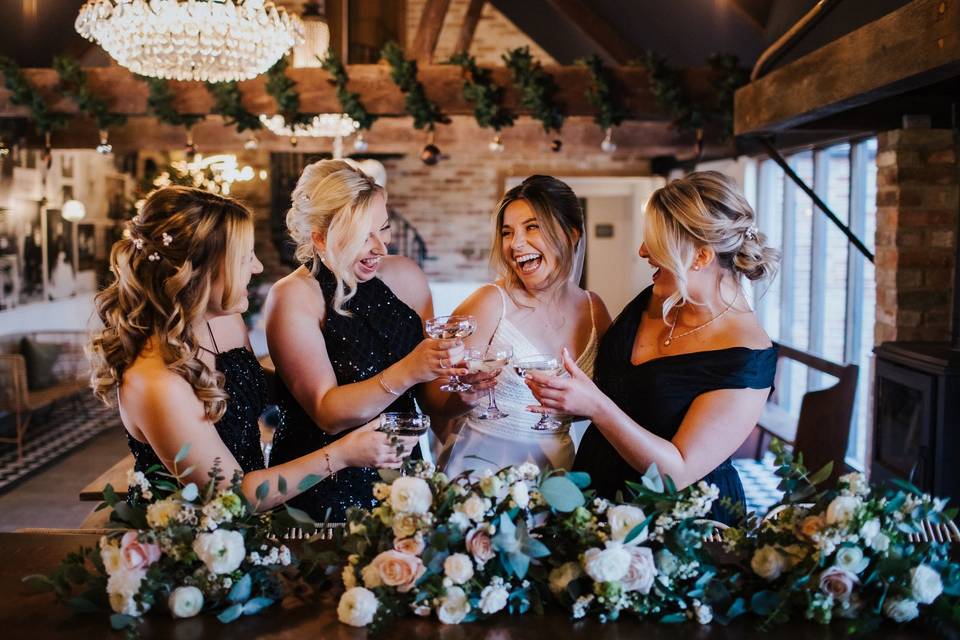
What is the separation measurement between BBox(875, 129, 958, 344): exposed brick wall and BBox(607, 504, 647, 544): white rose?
114 inches

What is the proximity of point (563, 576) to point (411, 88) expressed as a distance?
4585 mm

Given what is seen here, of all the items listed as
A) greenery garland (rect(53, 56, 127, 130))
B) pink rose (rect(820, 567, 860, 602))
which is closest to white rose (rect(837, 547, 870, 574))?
pink rose (rect(820, 567, 860, 602))

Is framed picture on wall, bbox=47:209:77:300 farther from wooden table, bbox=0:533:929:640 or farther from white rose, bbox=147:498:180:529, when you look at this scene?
white rose, bbox=147:498:180:529

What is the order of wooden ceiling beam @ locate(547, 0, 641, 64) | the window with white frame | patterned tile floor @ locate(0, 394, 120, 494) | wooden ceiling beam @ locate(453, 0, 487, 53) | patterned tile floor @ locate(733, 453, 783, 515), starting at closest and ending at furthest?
patterned tile floor @ locate(733, 453, 783, 515), the window with white frame, patterned tile floor @ locate(0, 394, 120, 494), wooden ceiling beam @ locate(547, 0, 641, 64), wooden ceiling beam @ locate(453, 0, 487, 53)

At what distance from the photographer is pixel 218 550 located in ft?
4.88

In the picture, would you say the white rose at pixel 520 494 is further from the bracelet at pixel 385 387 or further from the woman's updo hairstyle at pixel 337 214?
the woman's updo hairstyle at pixel 337 214

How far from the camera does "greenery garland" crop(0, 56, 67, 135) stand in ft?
19.1

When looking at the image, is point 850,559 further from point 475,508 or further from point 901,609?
point 475,508

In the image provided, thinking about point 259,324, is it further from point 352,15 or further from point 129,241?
point 129,241

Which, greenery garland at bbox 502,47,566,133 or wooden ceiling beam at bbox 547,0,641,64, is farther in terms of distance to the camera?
wooden ceiling beam at bbox 547,0,641,64

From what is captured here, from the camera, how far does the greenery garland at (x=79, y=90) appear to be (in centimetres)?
583

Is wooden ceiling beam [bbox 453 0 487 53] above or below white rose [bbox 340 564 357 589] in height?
above

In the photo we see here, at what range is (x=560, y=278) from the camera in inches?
99.3

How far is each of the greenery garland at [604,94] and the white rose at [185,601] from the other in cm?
466
